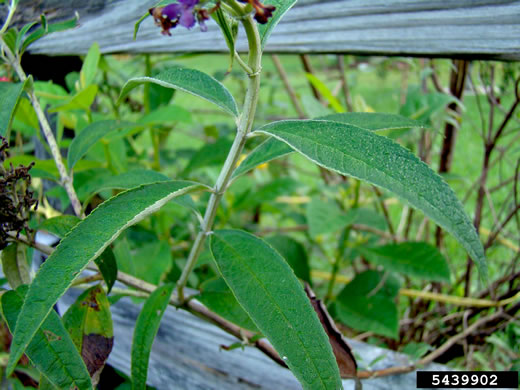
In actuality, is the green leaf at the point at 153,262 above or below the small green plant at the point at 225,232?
below

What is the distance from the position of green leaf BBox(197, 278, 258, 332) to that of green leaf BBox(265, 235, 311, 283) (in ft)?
1.53

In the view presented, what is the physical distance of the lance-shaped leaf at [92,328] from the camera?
63 centimetres

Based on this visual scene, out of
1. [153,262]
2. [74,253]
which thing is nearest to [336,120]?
[74,253]

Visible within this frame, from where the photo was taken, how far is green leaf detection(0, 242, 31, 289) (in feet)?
2.08

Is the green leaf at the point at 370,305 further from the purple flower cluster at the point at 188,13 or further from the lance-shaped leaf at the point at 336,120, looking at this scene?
the purple flower cluster at the point at 188,13

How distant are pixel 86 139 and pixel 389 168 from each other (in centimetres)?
56

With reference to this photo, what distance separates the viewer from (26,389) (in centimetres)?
88

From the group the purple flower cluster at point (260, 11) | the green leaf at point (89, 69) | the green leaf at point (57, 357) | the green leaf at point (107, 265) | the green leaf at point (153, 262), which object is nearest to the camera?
the purple flower cluster at point (260, 11)

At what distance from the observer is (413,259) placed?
3.61 feet

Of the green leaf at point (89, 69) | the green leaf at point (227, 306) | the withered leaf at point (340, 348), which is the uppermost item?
the green leaf at point (89, 69)

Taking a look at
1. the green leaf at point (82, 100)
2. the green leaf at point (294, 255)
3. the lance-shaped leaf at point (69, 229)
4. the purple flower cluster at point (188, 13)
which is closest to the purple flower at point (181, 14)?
the purple flower cluster at point (188, 13)

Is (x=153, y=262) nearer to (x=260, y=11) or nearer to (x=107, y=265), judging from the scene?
(x=107, y=265)

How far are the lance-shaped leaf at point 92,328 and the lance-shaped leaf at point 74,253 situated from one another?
21 cm

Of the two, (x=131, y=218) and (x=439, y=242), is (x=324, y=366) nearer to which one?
(x=131, y=218)
